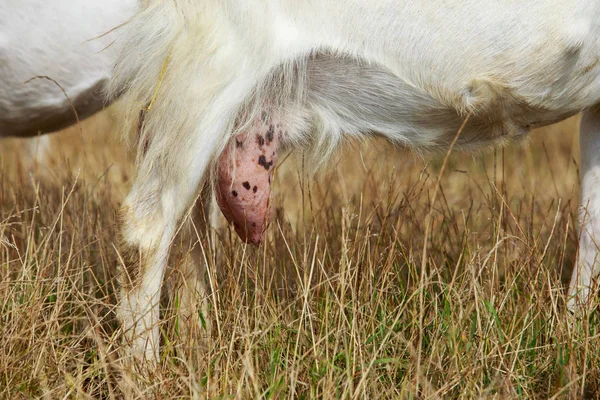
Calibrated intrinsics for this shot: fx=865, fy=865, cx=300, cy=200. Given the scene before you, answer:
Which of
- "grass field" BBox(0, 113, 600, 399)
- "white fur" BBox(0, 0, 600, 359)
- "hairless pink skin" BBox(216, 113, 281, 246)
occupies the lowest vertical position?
"grass field" BBox(0, 113, 600, 399)

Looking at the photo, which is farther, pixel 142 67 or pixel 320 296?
pixel 320 296

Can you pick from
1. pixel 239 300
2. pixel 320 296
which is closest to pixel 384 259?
pixel 320 296

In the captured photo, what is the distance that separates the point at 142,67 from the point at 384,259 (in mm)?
938

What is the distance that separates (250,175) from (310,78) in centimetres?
30

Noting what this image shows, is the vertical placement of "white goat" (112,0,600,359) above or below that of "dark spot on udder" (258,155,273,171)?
above

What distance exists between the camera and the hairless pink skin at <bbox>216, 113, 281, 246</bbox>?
216 centimetres

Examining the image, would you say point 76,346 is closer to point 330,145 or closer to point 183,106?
point 183,106

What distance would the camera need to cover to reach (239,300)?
7.50 feet

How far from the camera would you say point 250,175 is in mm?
2203

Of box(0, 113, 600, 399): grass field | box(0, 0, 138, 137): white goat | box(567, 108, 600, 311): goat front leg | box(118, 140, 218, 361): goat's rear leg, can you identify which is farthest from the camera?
box(567, 108, 600, 311): goat front leg

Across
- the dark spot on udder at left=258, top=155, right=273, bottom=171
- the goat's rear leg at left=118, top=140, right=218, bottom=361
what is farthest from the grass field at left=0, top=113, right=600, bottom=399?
the dark spot on udder at left=258, top=155, right=273, bottom=171

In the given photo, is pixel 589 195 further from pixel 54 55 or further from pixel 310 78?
pixel 54 55

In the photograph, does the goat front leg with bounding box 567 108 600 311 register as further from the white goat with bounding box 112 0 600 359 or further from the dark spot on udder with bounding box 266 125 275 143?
the dark spot on udder with bounding box 266 125 275 143

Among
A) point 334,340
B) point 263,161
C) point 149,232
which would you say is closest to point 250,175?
point 263,161
